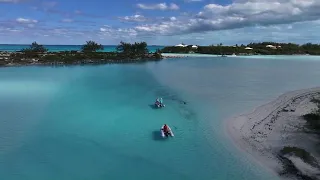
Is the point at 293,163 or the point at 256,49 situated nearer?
the point at 293,163

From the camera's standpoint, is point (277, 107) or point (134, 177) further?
point (277, 107)

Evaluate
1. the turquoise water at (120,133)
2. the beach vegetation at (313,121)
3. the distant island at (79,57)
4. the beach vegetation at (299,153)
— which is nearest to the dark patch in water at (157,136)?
the turquoise water at (120,133)

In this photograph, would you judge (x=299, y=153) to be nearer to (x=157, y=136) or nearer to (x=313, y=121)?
(x=313, y=121)

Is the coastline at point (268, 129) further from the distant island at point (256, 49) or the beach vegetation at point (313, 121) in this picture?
the distant island at point (256, 49)

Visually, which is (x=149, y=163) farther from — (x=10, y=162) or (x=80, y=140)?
(x=10, y=162)

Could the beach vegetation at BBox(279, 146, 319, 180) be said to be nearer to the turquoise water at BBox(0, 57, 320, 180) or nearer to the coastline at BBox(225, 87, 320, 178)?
the coastline at BBox(225, 87, 320, 178)

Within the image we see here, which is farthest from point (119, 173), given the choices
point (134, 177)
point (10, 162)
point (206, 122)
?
point (206, 122)

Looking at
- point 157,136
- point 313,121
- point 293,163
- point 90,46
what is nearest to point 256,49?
point 90,46
